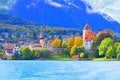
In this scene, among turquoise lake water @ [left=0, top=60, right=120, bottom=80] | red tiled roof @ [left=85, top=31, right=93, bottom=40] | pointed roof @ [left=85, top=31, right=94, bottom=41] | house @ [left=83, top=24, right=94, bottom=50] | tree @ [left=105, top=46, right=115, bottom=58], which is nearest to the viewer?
turquoise lake water @ [left=0, top=60, right=120, bottom=80]

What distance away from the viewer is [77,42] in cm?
15975

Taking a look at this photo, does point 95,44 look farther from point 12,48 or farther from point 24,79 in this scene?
point 24,79

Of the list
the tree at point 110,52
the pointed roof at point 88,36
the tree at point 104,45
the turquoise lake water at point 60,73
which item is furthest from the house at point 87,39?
the turquoise lake water at point 60,73

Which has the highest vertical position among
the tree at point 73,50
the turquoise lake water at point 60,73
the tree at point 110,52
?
the tree at point 73,50

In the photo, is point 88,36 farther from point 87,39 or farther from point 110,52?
point 110,52

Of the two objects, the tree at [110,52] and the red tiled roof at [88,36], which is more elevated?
the red tiled roof at [88,36]

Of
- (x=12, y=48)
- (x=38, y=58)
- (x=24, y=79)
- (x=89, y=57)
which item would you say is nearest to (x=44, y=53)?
(x=38, y=58)

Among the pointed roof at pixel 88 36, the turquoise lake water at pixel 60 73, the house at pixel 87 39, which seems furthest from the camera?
the pointed roof at pixel 88 36

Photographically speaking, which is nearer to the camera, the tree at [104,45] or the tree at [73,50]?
the tree at [104,45]

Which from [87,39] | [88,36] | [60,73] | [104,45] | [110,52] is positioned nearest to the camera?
[60,73]

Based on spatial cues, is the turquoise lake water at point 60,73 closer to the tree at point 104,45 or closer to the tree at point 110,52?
the tree at point 110,52

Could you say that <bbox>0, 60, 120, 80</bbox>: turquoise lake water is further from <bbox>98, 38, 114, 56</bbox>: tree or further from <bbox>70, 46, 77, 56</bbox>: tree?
<bbox>70, 46, 77, 56</bbox>: tree

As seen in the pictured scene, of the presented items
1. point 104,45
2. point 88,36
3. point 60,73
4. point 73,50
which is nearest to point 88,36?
point 88,36

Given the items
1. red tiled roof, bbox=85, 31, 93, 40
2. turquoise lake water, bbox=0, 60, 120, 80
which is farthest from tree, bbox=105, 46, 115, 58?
turquoise lake water, bbox=0, 60, 120, 80
